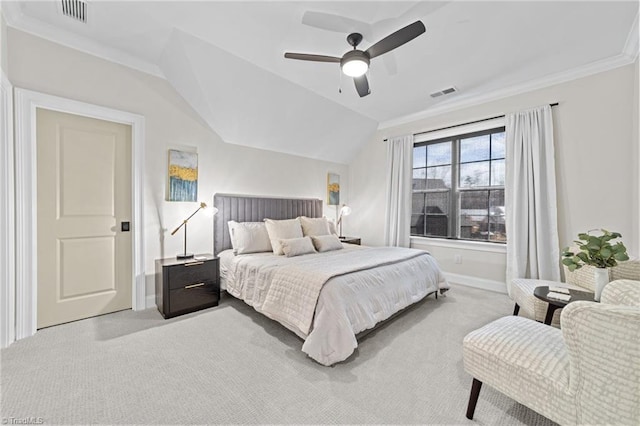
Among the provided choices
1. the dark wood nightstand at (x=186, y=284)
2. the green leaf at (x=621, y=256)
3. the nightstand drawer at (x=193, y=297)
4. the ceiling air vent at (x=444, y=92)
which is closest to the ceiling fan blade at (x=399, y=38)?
the ceiling air vent at (x=444, y=92)

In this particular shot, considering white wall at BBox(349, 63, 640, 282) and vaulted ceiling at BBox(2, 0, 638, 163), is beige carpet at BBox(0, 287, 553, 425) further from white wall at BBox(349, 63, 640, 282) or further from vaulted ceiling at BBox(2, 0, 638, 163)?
vaulted ceiling at BBox(2, 0, 638, 163)

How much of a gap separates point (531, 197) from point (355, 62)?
2.87 m

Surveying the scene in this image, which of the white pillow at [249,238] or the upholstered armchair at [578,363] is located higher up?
the white pillow at [249,238]

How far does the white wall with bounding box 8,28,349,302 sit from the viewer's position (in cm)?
257

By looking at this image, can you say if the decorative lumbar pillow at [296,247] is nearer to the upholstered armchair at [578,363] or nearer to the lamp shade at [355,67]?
the lamp shade at [355,67]

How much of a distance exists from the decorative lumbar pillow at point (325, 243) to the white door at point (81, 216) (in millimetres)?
2258

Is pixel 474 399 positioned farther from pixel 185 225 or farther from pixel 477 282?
pixel 185 225

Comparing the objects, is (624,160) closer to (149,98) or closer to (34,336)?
(149,98)

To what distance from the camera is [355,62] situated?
2.36 meters

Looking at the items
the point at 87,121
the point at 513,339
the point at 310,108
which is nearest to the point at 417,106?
the point at 310,108

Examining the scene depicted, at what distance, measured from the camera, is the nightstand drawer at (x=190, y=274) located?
2.93 metres

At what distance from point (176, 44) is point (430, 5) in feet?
8.21

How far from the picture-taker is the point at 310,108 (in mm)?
4176

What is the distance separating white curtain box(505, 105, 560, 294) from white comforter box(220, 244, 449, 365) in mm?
1297
